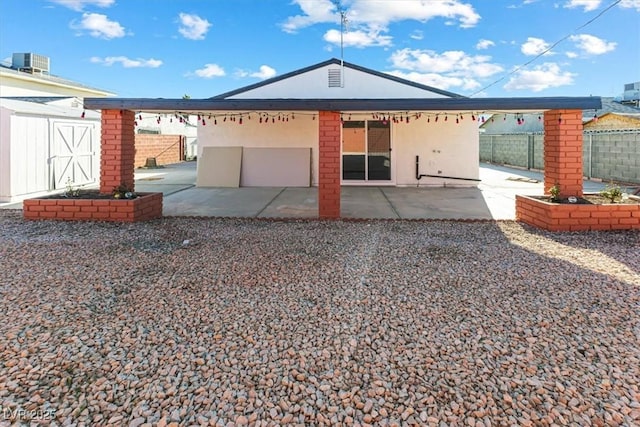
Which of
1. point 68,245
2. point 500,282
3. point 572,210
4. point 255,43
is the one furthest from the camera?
point 255,43

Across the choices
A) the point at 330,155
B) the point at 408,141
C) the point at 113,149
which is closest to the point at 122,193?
the point at 113,149

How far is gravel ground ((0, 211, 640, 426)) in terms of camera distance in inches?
79.2

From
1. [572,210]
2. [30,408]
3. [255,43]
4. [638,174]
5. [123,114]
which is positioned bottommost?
[30,408]

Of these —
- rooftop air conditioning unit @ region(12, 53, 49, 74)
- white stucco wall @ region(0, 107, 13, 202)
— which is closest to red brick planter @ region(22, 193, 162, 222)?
white stucco wall @ region(0, 107, 13, 202)

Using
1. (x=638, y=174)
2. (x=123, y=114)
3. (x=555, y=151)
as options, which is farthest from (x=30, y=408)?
(x=638, y=174)

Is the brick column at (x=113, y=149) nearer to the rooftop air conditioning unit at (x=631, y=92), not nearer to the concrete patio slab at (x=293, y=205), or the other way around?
the concrete patio slab at (x=293, y=205)

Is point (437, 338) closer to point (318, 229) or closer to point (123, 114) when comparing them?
point (318, 229)

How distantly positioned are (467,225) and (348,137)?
21.8 feet

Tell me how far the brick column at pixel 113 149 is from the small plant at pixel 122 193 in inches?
2.8

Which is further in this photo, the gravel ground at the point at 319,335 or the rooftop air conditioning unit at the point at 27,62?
the rooftop air conditioning unit at the point at 27,62

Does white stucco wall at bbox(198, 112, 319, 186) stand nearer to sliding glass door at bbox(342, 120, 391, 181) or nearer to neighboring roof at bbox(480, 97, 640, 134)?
sliding glass door at bbox(342, 120, 391, 181)

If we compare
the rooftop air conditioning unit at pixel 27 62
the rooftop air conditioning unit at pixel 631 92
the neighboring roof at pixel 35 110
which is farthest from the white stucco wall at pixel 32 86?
the rooftop air conditioning unit at pixel 631 92

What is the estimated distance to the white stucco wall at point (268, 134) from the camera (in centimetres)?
1275

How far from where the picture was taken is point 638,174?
11.5 m
